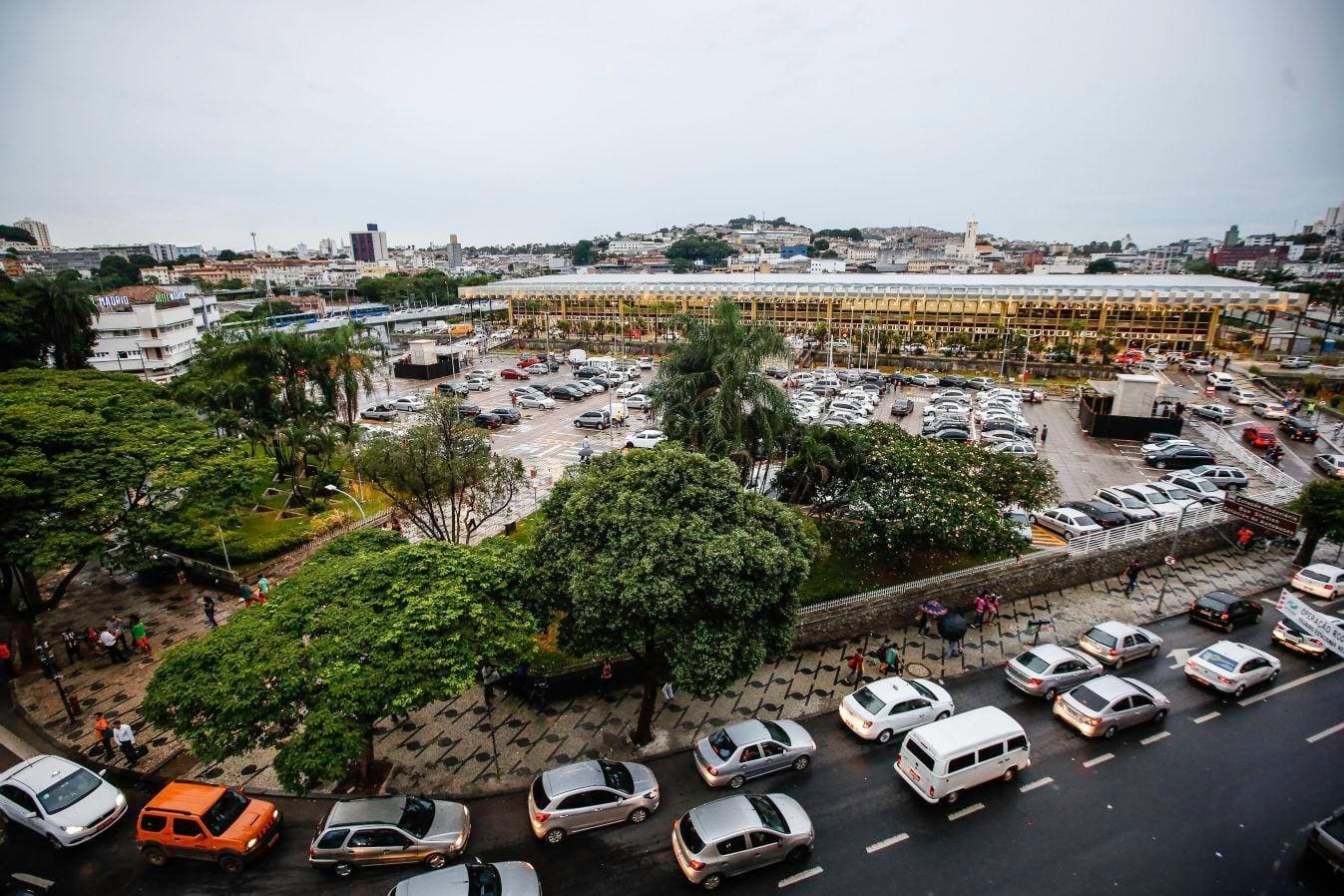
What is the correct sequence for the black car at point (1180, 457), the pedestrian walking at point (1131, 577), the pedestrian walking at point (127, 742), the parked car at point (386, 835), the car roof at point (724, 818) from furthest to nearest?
the black car at point (1180, 457) < the pedestrian walking at point (1131, 577) < the pedestrian walking at point (127, 742) < the parked car at point (386, 835) < the car roof at point (724, 818)

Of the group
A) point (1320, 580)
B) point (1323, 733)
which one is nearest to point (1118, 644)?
point (1323, 733)

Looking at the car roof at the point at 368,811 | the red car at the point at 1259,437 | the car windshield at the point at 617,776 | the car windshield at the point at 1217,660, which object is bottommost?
the car windshield at the point at 1217,660

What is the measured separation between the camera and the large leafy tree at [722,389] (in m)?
20.6

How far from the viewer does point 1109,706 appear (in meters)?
16.1

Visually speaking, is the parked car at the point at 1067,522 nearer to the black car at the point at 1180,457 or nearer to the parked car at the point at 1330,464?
the black car at the point at 1180,457

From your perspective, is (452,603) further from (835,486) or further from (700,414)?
(835,486)

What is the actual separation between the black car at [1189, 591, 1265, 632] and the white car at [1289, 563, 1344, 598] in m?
3.00

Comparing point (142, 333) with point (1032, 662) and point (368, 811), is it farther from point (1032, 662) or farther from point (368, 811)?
point (1032, 662)

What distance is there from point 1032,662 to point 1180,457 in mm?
24790

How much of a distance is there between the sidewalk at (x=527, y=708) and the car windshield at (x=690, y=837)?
3.31 meters

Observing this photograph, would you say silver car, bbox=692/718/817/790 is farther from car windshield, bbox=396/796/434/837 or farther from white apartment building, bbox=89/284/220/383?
white apartment building, bbox=89/284/220/383

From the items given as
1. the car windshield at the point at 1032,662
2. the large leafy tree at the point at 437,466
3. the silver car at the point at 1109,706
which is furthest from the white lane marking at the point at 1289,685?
the large leafy tree at the point at 437,466

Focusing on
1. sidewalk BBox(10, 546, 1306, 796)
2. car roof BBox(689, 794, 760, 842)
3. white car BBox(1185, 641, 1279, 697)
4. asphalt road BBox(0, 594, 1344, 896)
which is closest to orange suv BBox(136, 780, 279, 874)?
asphalt road BBox(0, 594, 1344, 896)

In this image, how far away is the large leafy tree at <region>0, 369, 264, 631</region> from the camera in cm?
1728
